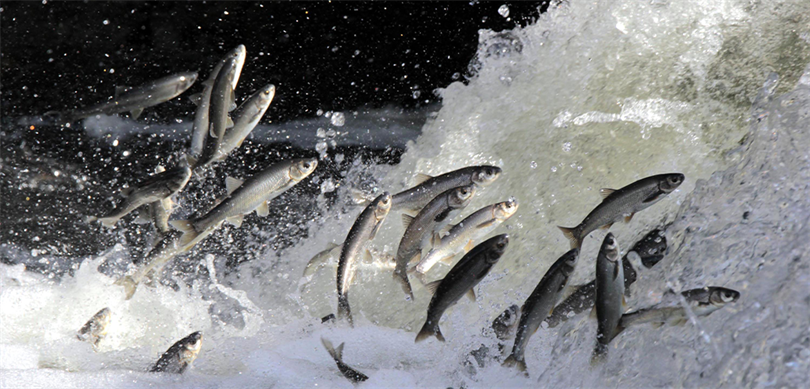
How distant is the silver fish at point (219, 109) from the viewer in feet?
9.47

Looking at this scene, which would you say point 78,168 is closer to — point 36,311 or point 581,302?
point 36,311

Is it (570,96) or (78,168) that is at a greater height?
(78,168)

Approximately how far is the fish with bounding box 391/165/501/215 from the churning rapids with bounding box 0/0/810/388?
63 cm

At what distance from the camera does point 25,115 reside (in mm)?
5766

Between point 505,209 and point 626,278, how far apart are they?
60cm

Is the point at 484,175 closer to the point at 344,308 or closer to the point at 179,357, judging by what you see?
the point at 344,308

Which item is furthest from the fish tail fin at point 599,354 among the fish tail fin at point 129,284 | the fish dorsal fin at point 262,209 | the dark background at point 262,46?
the dark background at point 262,46

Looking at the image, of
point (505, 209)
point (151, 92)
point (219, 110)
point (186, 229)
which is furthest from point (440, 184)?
point (151, 92)

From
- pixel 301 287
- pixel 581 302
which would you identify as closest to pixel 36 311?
pixel 301 287

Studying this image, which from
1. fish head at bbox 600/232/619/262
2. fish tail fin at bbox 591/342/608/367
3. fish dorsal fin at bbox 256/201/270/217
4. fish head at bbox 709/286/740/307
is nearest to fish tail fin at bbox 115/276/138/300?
fish dorsal fin at bbox 256/201/270/217

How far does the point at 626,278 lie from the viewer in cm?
256

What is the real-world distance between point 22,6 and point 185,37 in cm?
138

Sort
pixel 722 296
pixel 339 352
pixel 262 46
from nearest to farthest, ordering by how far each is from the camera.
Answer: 1. pixel 722 296
2. pixel 339 352
3. pixel 262 46

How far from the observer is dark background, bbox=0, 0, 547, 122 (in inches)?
227
